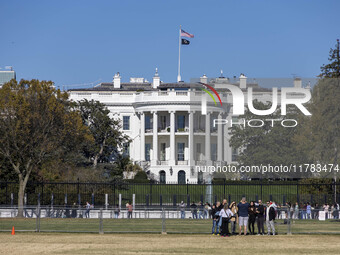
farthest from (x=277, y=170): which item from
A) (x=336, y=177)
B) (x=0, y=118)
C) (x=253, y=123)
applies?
(x=0, y=118)

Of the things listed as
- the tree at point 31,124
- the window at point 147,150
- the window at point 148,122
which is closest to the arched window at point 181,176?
the window at point 147,150

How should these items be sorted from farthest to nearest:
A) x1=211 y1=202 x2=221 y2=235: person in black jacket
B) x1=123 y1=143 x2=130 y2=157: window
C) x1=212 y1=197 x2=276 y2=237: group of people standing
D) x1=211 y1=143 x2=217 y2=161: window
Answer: x1=123 y1=143 x2=130 y2=157: window < x1=211 y1=143 x2=217 y2=161: window < x1=211 y1=202 x2=221 y2=235: person in black jacket < x1=212 y1=197 x2=276 y2=237: group of people standing

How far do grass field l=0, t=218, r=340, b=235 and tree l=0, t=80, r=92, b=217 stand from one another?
11.0 metres

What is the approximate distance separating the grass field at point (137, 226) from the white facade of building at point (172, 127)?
4827cm

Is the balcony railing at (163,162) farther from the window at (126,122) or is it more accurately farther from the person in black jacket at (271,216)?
the person in black jacket at (271,216)

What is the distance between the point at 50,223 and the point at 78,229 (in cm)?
284

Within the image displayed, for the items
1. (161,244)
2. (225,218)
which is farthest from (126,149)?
(161,244)

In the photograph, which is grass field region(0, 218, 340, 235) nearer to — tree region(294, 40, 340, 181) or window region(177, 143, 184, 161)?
tree region(294, 40, 340, 181)

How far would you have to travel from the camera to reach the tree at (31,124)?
→ 53.2 m

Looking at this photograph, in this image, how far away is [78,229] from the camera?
125 ft

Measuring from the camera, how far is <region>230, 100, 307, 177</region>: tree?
60.6 metres

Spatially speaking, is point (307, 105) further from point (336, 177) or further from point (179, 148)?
point (179, 148)

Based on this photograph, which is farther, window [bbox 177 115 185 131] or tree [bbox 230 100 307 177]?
window [bbox 177 115 185 131]

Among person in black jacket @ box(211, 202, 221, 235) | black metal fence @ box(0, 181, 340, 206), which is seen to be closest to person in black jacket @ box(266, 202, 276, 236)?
person in black jacket @ box(211, 202, 221, 235)
